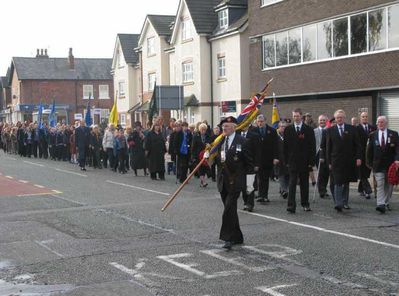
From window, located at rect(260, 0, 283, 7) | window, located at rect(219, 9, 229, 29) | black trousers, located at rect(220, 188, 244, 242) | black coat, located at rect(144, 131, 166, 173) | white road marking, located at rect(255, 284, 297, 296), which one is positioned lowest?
white road marking, located at rect(255, 284, 297, 296)

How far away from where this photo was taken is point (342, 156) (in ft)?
40.2

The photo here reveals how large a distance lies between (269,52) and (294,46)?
2295mm

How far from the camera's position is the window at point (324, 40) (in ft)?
87.4

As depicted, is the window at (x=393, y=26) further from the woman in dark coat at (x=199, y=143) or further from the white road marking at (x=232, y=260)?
the white road marking at (x=232, y=260)

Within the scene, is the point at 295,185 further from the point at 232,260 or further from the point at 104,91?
the point at 104,91

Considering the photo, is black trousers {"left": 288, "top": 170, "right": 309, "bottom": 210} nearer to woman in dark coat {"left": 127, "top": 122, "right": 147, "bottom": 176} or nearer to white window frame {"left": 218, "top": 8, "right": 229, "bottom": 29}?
woman in dark coat {"left": 127, "top": 122, "right": 147, "bottom": 176}

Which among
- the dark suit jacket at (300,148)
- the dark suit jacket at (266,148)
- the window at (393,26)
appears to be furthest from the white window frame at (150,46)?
the dark suit jacket at (300,148)

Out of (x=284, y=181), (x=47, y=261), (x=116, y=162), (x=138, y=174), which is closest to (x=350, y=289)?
(x=47, y=261)

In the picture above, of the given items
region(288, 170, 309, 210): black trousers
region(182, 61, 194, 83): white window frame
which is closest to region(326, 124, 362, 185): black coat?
region(288, 170, 309, 210): black trousers

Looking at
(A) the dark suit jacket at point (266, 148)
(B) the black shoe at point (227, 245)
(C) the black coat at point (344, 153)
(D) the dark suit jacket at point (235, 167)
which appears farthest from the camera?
(A) the dark suit jacket at point (266, 148)

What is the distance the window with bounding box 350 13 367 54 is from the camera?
24.7m

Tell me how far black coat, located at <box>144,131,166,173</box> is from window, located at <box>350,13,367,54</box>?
9.71 meters

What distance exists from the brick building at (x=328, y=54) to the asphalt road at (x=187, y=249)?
11157 mm

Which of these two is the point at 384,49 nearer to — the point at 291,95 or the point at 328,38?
the point at 328,38
